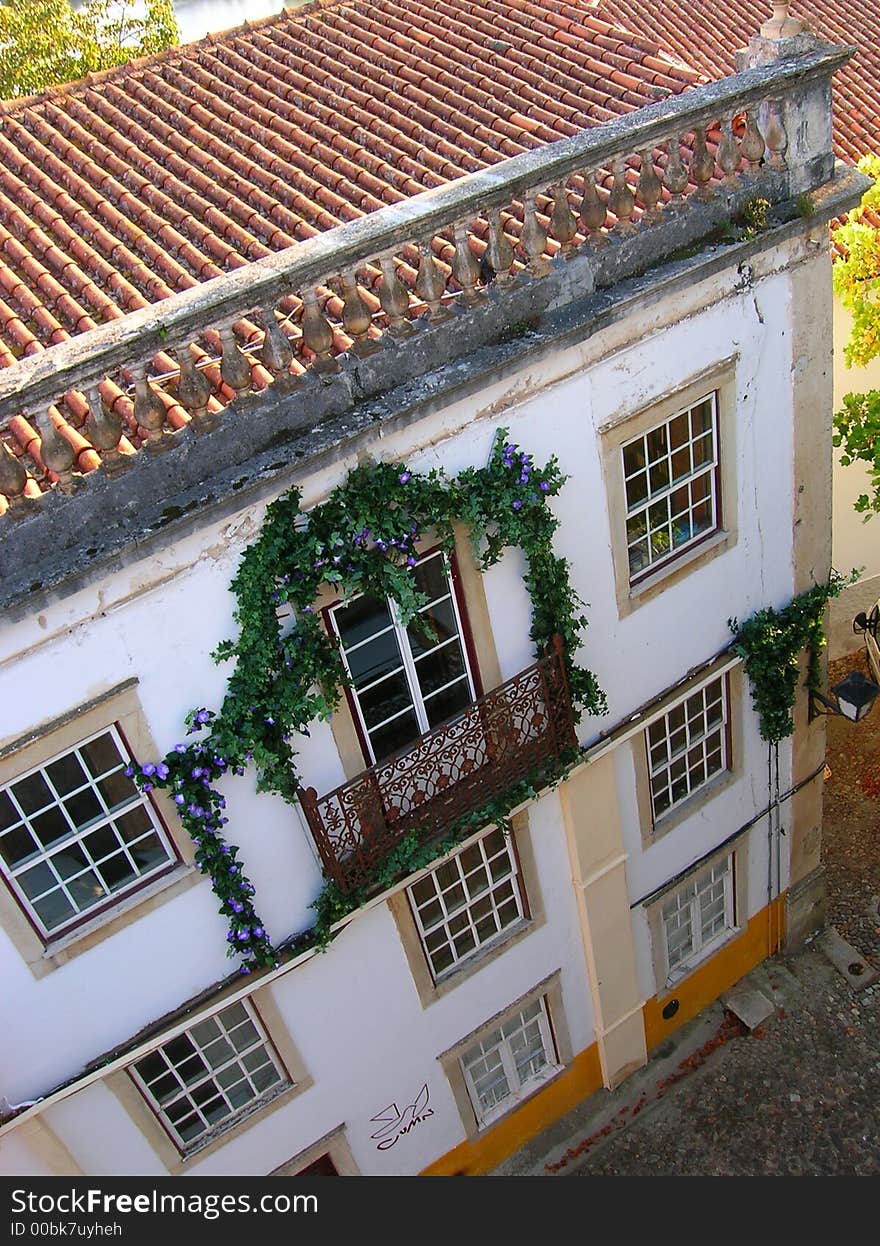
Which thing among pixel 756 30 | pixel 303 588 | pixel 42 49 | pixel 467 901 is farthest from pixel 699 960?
pixel 756 30

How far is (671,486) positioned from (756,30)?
14.3 m

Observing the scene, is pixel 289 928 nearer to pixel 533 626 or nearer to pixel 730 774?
pixel 533 626

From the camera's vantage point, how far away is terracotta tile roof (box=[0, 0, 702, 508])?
8.70 m

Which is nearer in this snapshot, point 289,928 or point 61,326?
point 61,326

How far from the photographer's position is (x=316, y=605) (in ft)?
25.9

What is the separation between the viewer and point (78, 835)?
7.67 meters

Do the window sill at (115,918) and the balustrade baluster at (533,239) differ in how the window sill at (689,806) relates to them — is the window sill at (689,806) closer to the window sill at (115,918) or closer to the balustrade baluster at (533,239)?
the window sill at (115,918)

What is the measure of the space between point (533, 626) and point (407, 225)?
3.53 m

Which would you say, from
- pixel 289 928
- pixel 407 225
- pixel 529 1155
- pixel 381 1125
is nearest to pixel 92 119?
pixel 407 225

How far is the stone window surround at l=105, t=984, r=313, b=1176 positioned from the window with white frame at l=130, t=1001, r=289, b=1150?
0.14ft

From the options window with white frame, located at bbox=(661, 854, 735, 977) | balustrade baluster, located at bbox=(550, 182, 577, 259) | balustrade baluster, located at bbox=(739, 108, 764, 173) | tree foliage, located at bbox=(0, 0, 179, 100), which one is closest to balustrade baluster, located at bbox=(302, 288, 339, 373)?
balustrade baluster, located at bbox=(550, 182, 577, 259)

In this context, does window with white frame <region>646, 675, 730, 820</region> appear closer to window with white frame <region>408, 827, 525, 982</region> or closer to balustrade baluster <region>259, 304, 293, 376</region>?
window with white frame <region>408, 827, 525, 982</region>

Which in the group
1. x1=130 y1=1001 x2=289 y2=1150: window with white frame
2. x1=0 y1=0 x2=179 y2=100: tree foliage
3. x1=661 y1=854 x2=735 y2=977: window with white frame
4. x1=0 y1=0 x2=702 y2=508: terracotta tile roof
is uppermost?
x1=0 y1=0 x2=179 y2=100: tree foliage

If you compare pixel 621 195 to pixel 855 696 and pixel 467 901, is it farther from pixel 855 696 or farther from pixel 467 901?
pixel 467 901
